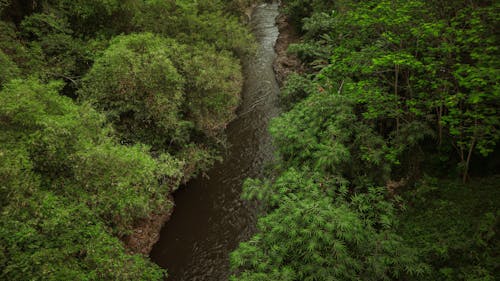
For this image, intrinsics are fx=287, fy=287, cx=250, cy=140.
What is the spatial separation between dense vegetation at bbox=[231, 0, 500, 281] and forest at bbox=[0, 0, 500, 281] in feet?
0.19

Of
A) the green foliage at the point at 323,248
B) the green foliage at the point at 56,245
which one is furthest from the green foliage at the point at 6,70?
the green foliage at the point at 323,248

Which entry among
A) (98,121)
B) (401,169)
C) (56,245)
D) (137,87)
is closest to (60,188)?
(56,245)

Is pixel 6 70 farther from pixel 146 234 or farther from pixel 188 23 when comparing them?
pixel 188 23

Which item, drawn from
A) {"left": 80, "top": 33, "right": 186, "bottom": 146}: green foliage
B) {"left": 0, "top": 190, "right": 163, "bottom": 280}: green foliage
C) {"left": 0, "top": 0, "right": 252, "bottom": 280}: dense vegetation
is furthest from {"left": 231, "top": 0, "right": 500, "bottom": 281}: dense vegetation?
{"left": 80, "top": 33, "right": 186, "bottom": 146}: green foliage

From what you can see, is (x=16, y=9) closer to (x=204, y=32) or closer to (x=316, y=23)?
(x=204, y=32)

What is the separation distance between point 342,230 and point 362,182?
3.27m

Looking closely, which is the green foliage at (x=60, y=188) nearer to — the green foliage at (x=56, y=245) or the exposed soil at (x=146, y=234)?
the green foliage at (x=56, y=245)

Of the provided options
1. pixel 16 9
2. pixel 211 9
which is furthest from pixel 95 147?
pixel 211 9

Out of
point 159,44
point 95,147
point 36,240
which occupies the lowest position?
point 36,240

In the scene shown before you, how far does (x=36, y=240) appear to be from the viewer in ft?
26.6

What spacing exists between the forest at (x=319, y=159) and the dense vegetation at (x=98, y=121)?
0.21 ft

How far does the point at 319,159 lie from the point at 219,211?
7777 mm

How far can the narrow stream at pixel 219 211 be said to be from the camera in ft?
44.3

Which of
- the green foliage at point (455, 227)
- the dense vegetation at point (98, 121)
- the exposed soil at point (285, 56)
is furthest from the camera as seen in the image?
the exposed soil at point (285, 56)
